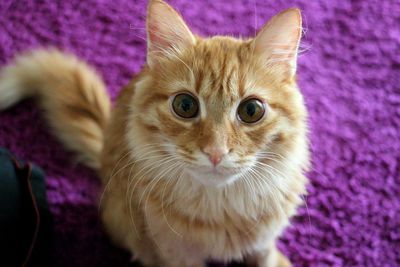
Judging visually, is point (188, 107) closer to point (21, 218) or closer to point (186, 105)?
point (186, 105)

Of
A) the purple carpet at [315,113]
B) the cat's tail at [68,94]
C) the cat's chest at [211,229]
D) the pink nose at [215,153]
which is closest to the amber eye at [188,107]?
the pink nose at [215,153]

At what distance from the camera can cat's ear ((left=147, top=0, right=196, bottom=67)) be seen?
105cm

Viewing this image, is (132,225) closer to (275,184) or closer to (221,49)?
(275,184)

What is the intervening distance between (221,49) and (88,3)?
113 centimetres

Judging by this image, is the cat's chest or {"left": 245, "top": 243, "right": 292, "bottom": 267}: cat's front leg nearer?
the cat's chest

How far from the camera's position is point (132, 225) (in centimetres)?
131

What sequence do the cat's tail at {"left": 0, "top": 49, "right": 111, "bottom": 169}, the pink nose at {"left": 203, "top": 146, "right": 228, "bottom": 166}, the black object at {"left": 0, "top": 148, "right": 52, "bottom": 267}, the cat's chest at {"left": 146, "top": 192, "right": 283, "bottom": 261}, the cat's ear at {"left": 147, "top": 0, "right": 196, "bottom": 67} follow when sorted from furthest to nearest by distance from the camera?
the cat's tail at {"left": 0, "top": 49, "right": 111, "bottom": 169} → the black object at {"left": 0, "top": 148, "right": 52, "bottom": 267} → the cat's chest at {"left": 146, "top": 192, "right": 283, "bottom": 261} → the cat's ear at {"left": 147, "top": 0, "right": 196, "bottom": 67} → the pink nose at {"left": 203, "top": 146, "right": 228, "bottom": 166}

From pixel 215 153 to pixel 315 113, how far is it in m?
0.94

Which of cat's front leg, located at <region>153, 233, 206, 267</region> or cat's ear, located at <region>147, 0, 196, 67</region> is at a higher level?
cat's ear, located at <region>147, 0, 196, 67</region>

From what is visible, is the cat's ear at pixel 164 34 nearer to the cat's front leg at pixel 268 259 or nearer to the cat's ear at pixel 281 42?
the cat's ear at pixel 281 42

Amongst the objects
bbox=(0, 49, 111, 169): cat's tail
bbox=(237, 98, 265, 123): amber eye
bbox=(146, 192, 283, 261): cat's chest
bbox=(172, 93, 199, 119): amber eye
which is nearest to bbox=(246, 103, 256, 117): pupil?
bbox=(237, 98, 265, 123): amber eye

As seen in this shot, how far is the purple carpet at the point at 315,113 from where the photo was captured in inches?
59.2

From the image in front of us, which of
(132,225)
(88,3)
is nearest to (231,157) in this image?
(132,225)

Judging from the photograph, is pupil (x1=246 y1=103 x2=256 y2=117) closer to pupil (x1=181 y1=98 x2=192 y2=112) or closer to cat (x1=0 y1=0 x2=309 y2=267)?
cat (x1=0 y1=0 x2=309 y2=267)
